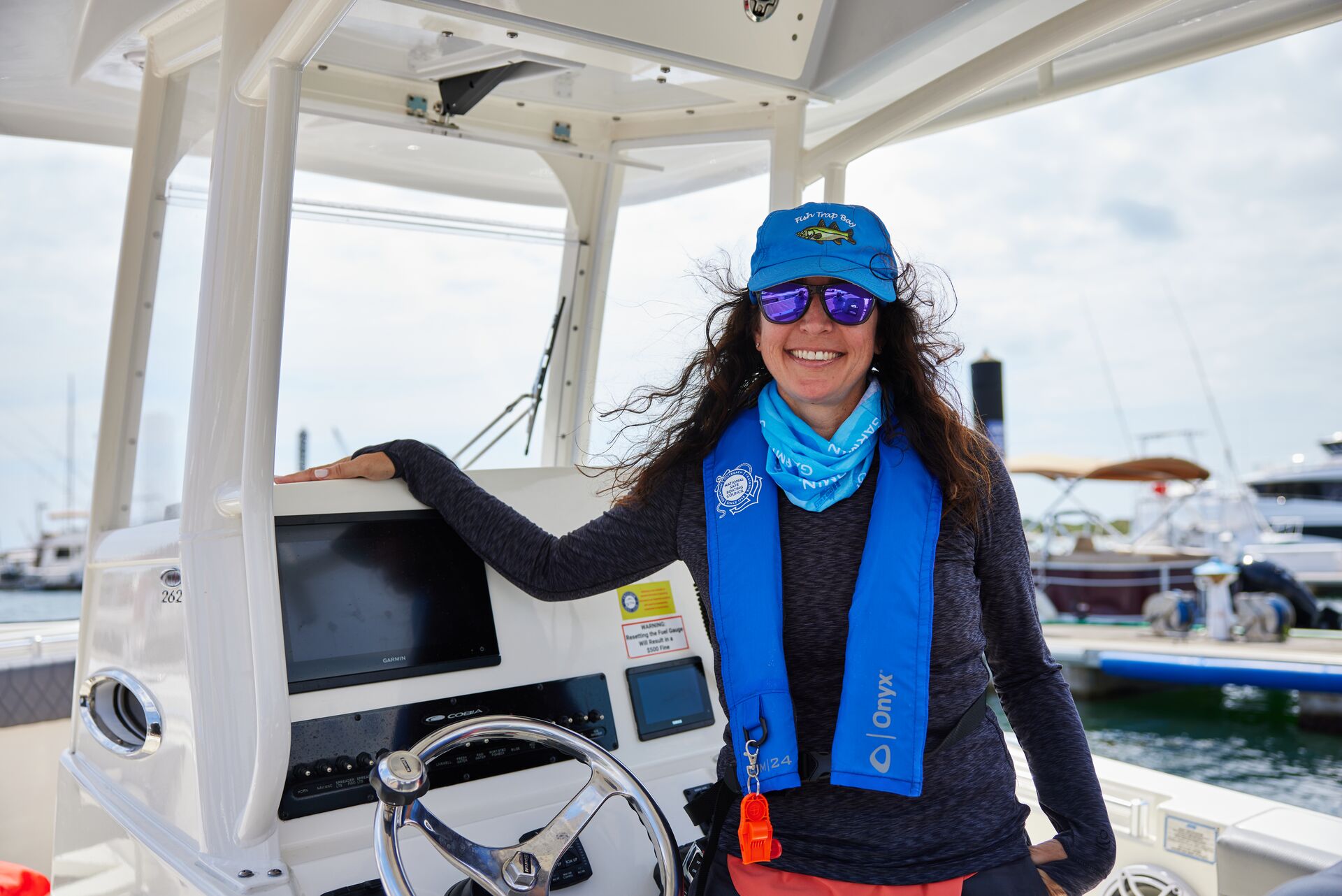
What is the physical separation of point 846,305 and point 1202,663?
9.09m

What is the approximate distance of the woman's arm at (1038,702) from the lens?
152 cm

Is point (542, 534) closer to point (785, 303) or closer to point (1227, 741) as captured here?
point (785, 303)

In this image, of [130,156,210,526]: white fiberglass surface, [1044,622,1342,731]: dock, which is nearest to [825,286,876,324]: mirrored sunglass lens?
[130,156,210,526]: white fiberglass surface

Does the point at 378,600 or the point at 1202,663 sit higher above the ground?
the point at 378,600

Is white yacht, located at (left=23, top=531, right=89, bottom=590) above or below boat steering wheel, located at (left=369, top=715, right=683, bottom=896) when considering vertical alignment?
below

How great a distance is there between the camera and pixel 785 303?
5.12 ft

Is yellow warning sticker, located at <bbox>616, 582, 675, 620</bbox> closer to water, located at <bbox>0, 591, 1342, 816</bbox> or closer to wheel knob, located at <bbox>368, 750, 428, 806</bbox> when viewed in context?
wheel knob, located at <bbox>368, 750, 428, 806</bbox>

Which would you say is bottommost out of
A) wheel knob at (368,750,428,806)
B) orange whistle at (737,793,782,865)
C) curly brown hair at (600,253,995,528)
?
orange whistle at (737,793,782,865)

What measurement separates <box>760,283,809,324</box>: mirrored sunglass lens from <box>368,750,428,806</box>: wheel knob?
0.78 metres

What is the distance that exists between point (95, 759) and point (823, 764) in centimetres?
177

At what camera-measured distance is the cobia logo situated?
1363 mm

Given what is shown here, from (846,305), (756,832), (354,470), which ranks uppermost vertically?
(846,305)

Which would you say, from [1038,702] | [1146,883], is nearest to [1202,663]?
[1146,883]

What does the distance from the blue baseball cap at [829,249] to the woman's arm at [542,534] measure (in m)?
0.38
